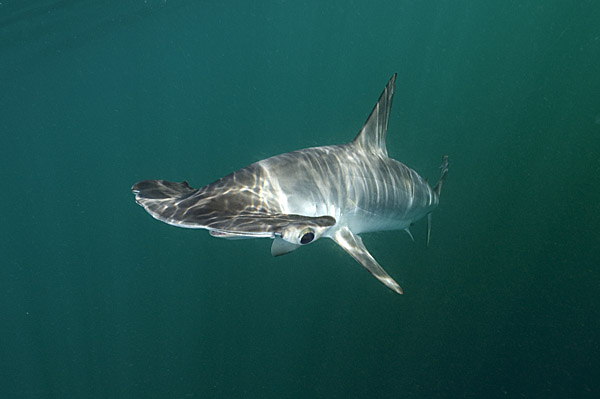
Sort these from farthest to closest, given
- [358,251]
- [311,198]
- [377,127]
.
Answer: [377,127] < [358,251] < [311,198]

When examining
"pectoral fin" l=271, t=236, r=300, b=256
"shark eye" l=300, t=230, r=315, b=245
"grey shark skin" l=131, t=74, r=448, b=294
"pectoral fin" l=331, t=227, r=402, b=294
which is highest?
"grey shark skin" l=131, t=74, r=448, b=294

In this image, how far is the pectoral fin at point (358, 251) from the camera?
13.7 ft

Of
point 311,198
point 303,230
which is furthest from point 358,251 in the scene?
point 303,230

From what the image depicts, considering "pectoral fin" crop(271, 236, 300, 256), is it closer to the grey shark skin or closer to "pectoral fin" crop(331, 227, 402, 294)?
the grey shark skin

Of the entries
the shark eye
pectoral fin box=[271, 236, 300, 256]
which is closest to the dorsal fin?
pectoral fin box=[271, 236, 300, 256]

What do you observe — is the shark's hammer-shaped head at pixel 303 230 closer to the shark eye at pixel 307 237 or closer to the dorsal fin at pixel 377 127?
the shark eye at pixel 307 237

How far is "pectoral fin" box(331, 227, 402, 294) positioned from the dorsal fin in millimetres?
1466

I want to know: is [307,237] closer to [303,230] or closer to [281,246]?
[303,230]

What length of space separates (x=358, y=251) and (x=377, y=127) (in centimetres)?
214

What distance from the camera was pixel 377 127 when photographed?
18.7 ft

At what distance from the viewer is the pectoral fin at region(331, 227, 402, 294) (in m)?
4.18

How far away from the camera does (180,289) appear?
18.0 meters

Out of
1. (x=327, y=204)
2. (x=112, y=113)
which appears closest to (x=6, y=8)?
(x=327, y=204)

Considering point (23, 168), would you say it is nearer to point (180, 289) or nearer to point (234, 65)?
point (234, 65)
